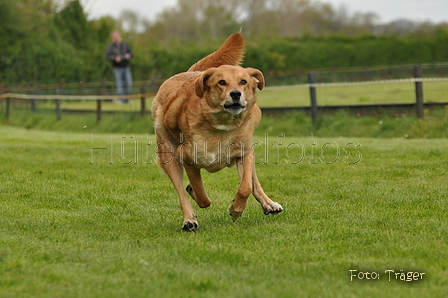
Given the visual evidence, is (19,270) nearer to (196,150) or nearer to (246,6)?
(196,150)

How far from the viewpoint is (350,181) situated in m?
7.33

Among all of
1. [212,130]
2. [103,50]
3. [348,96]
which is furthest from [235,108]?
[103,50]

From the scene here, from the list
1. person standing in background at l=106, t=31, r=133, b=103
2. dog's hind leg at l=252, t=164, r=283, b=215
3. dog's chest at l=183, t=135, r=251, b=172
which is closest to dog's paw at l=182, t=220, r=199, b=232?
dog's chest at l=183, t=135, r=251, b=172

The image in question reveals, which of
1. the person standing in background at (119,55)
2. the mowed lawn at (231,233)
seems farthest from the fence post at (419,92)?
the person standing in background at (119,55)

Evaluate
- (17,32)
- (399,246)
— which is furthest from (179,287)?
(17,32)

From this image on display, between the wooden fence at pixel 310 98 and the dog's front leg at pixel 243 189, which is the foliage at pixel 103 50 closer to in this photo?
the wooden fence at pixel 310 98

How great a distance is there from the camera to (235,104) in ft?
16.6

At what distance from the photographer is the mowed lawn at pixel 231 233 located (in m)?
3.57

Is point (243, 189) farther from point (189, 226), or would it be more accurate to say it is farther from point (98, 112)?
point (98, 112)

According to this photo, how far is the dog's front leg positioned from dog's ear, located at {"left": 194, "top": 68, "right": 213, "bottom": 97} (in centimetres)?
68

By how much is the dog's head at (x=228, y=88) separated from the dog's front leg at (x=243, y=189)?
521 mm

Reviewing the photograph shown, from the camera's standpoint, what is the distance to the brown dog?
515 centimetres

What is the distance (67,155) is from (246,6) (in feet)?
183

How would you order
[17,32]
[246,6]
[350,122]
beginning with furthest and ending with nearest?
[246,6] → [17,32] → [350,122]
